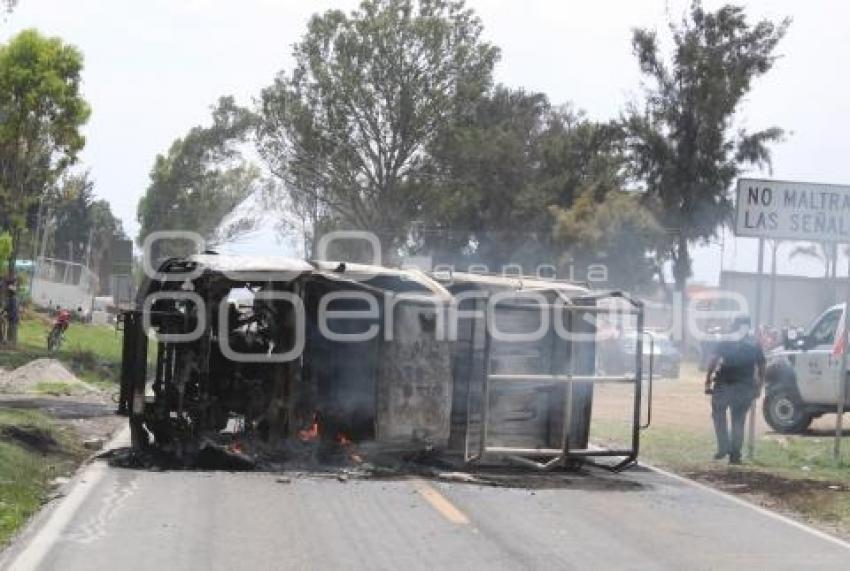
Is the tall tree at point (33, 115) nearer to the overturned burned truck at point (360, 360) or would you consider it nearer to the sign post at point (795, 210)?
the overturned burned truck at point (360, 360)

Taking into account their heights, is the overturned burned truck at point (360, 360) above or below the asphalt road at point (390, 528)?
above

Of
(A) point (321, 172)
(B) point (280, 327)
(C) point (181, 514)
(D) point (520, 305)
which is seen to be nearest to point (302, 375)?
(B) point (280, 327)

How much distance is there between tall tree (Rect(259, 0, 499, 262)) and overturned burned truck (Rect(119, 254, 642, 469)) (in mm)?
31830

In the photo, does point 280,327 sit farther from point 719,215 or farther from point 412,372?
point 719,215

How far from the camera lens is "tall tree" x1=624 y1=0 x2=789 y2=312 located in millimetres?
47344

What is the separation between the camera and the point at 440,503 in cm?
1013

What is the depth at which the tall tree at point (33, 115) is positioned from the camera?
28.5 meters

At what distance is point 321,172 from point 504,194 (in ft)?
30.2

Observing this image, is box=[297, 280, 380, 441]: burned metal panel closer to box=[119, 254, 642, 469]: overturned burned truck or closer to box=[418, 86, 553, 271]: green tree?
box=[119, 254, 642, 469]: overturned burned truck

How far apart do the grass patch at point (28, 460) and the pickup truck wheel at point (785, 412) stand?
36.0 feet

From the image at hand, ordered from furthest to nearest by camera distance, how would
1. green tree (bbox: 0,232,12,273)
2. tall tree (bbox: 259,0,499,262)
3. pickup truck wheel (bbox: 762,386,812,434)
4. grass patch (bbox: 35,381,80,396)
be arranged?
tall tree (bbox: 259,0,499,262) → green tree (bbox: 0,232,12,273) → grass patch (bbox: 35,381,80,396) → pickup truck wheel (bbox: 762,386,812,434)

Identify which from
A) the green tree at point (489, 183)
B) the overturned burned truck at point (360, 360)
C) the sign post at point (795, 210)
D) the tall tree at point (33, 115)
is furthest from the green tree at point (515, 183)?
the overturned burned truck at point (360, 360)

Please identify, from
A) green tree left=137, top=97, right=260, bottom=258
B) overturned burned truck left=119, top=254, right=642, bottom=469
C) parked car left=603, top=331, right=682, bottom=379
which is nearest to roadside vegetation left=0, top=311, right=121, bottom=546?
overturned burned truck left=119, top=254, right=642, bottom=469

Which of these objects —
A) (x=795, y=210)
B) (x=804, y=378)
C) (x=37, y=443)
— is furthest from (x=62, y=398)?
(x=795, y=210)
